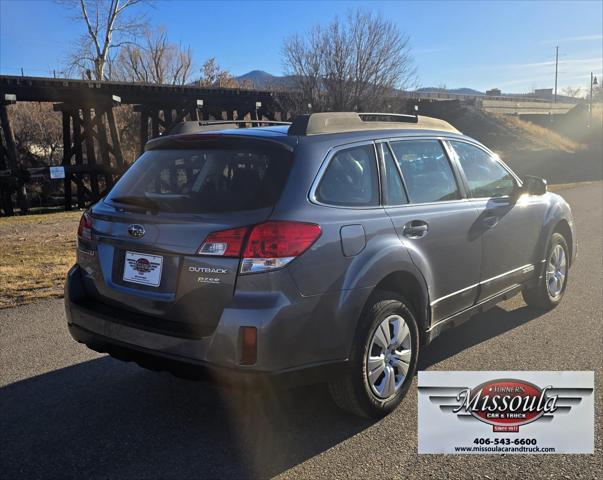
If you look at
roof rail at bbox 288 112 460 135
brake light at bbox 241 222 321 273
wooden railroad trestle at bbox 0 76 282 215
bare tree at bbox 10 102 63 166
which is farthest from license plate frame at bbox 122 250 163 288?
bare tree at bbox 10 102 63 166

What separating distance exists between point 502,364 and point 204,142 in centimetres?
261

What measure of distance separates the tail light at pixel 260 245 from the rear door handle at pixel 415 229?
35.3 inches

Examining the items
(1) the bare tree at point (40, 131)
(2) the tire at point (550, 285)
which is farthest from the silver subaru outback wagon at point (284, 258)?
(1) the bare tree at point (40, 131)

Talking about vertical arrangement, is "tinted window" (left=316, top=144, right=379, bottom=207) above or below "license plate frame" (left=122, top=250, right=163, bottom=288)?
above

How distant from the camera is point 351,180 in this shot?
10.7 ft

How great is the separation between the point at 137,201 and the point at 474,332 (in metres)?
3.08

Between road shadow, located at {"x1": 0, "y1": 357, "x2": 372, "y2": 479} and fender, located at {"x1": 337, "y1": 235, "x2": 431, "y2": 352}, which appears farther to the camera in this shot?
fender, located at {"x1": 337, "y1": 235, "x2": 431, "y2": 352}

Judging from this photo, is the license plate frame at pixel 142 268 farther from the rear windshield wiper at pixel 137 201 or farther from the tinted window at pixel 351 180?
the tinted window at pixel 351 180

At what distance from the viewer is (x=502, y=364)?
4.01 m

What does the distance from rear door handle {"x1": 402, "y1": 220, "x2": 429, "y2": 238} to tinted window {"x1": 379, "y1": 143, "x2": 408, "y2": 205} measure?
0.15 m

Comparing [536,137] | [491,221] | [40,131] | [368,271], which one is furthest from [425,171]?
[536,137]

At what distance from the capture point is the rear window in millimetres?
2893

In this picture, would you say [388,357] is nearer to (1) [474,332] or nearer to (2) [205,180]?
(2) [205,180]

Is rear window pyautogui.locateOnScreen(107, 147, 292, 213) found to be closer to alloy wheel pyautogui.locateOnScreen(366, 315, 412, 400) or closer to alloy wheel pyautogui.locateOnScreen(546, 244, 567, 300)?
alloy wheel pyautogui.locateOnScreen(366, 315, 412, 400)
